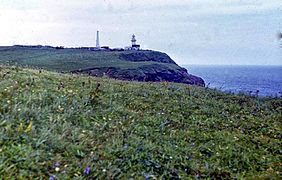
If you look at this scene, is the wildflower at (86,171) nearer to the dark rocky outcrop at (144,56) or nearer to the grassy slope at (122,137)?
the grassy slope at (122,137)

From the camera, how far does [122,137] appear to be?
6770mm

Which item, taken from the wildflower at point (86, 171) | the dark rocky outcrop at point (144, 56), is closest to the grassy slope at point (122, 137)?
the wildflower at point (86, 171)

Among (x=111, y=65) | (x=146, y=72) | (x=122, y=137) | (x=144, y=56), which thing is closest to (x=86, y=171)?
(x=122, y=137)

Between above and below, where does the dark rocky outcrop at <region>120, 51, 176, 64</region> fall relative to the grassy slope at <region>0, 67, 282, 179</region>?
below

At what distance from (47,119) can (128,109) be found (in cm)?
300

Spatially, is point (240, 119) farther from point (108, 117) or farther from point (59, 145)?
point (59, 145)

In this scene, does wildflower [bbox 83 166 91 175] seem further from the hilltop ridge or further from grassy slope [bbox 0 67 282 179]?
the hilltop ridge

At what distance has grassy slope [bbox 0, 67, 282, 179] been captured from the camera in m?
5.18

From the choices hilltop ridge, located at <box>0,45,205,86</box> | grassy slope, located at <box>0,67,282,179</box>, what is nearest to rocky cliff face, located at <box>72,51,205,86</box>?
hilltop ridge, located at <box>0,45,205,86</box>

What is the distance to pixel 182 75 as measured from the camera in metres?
60.0

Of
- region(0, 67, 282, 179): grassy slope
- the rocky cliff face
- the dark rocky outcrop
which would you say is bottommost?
the rocky cliff face

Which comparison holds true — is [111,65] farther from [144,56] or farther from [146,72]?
[144,56]

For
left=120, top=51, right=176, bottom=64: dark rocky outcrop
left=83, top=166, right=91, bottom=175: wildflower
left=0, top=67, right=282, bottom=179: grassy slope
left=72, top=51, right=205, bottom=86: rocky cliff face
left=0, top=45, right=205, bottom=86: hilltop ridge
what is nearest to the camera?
left=83, top=166, right=91, bottom=175: wildflower

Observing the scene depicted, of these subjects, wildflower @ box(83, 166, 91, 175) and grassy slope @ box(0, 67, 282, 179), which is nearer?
wildflower @ box(83, 166, 91, 175)
